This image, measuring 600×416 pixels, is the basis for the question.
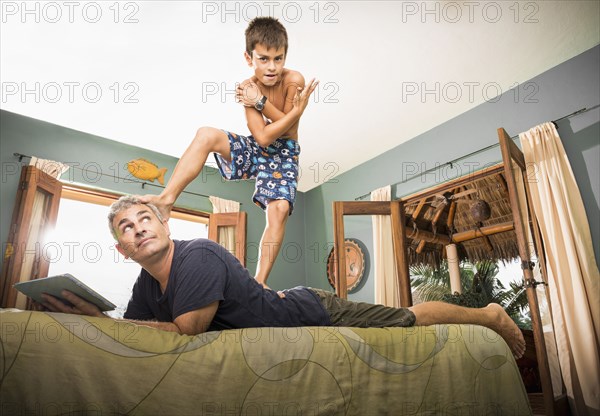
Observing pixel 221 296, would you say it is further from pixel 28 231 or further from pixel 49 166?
pixel 49 166

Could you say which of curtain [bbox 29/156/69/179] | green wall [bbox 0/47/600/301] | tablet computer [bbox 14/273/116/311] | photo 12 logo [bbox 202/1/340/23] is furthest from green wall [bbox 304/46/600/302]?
tablet computer [bbox 14/273/116/311]

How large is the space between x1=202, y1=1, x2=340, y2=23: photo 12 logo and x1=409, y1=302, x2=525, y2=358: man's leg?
2.34m

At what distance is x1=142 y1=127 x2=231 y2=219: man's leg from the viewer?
1847 mm

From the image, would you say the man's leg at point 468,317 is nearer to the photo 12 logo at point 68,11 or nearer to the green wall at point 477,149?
the green wall at point 477,149

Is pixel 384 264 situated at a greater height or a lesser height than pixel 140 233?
greater

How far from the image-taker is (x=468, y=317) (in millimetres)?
2102

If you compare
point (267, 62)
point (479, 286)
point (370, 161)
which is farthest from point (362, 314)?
point (479, 286)

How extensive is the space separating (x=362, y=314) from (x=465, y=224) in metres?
5.30

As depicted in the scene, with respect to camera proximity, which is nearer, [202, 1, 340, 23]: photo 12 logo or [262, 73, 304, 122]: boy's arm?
[262, 73, 304, 122]: boy's arm

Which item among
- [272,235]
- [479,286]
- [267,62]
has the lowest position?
[272,235]

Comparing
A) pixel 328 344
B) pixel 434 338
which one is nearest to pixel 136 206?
pixel 328 344

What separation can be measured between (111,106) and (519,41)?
156 inches

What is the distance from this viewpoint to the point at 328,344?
4.61ft

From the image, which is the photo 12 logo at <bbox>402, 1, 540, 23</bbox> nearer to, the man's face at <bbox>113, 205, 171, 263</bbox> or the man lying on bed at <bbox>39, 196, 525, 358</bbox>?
the man lying on bed at <bbox>39, 196, 525, 358</bbox>
